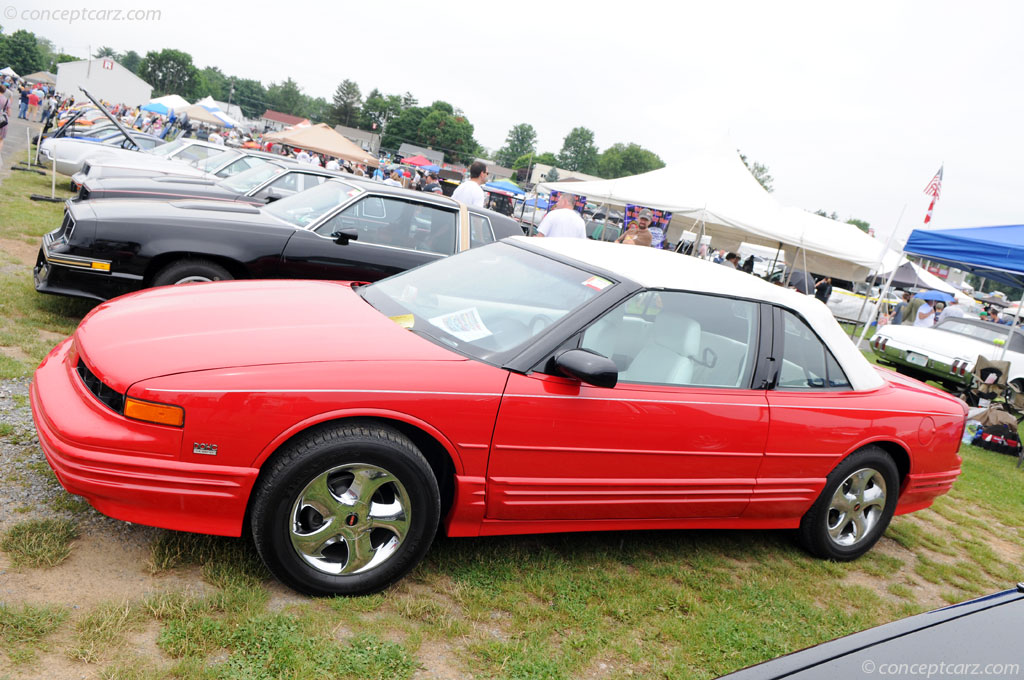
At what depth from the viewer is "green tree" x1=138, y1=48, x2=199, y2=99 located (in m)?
124

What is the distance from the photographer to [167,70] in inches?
4926

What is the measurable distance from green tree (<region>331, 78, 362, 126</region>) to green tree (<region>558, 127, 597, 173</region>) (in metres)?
50.5

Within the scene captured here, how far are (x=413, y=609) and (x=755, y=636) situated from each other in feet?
4.97

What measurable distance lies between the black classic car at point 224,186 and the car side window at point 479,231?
6.01 ft

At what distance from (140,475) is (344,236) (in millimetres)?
3524

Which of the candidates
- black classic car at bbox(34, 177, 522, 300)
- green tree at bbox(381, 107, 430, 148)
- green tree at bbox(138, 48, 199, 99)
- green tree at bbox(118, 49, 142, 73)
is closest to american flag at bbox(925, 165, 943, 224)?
black classic car at bbox(34, 177, 522, 300)

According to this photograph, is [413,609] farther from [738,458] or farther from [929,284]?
[929,284]

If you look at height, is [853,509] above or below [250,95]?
below

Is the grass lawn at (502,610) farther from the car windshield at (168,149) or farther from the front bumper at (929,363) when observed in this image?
the car windshield at (168,149)

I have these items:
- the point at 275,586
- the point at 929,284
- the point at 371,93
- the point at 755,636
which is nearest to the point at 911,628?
the point at 755,636

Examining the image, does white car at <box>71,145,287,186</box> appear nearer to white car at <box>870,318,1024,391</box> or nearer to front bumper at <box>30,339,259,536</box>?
front bumper at <box>30,339,259,536</box>

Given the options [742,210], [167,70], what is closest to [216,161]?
[742,210]

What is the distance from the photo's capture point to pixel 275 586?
9.17 ft

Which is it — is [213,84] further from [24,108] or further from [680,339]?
[680,339]
